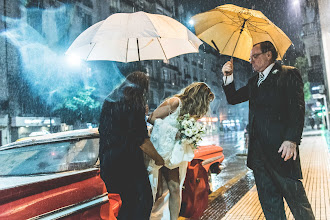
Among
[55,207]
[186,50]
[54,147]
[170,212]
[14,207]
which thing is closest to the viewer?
[14,207]

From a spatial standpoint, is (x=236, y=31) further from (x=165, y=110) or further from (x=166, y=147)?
(x=166, y=147)

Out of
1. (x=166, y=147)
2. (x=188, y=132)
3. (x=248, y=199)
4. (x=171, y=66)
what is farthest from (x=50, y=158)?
(x=171, y=66)

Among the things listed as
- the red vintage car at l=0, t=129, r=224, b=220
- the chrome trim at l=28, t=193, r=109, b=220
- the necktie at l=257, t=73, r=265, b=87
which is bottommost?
the chrome trim at l=28, t=193, r=109, b=220

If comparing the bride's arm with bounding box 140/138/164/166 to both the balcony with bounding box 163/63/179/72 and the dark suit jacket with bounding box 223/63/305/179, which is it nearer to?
the dark suit jacket with bounding box 223/63/305/179

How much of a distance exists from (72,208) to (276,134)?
74.2 inches

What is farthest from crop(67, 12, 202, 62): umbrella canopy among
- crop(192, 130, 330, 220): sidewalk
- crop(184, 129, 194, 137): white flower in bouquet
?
crop(192, 130, 330, 220): sidewalk

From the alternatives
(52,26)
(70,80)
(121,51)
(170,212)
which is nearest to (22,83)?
(70,80)

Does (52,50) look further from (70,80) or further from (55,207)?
(55,207)

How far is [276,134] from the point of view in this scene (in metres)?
2.65

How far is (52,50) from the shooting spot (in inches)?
1147

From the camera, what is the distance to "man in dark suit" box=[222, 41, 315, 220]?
2543 millimetres

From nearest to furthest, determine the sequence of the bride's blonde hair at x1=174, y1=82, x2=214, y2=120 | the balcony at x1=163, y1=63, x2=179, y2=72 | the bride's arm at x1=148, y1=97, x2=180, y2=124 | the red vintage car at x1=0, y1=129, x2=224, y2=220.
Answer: the red vintage car at x1=0, y1=129, x2=224, y2=220 → the bride's arm at x1=148, y1=97, x2=180, y2=124 → the bride's blonde hair at x1=174, y1=82, x2=214, y2=120 → the balcony at x1=163, y1=63, x2=179, y2=72

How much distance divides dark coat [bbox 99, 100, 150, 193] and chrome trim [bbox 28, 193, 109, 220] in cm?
25

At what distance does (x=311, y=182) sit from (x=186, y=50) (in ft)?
13.3
